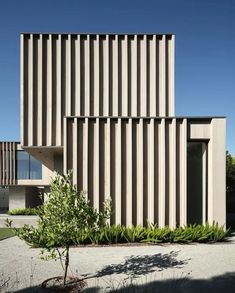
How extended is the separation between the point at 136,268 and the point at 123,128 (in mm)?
7317

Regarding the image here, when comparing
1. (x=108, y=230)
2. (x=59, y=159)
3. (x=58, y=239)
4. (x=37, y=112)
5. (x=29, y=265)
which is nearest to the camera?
(x=58, y=239)

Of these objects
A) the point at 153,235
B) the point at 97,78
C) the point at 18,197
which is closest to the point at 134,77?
the point at 97,78

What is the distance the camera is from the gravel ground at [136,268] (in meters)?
8.36

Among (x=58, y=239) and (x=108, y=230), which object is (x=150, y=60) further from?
(x=58, y=239)

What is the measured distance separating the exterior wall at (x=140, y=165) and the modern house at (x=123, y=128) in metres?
0.05

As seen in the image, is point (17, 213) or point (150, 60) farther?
point (17, 213)

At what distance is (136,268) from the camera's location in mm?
10000

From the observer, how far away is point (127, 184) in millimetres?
14727

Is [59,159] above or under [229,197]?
above

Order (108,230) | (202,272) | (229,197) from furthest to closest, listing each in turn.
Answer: (229,197)
(108,230)
(202,272)

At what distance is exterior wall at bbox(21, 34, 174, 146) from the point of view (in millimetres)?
17906

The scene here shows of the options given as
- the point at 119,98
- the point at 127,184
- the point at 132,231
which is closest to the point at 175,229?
the point at 132,231

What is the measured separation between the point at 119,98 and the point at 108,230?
835 cm

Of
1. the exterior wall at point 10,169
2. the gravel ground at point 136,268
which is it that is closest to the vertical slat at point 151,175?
the gravel ground at point 136,268
